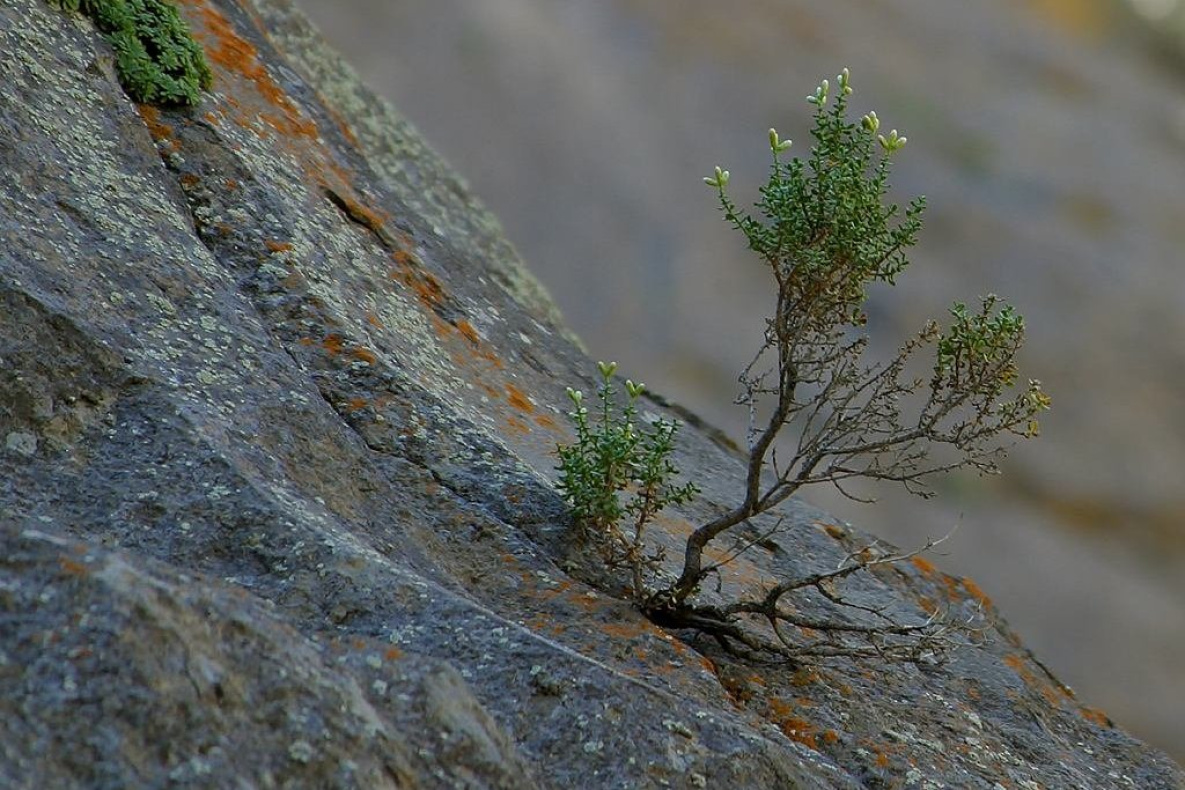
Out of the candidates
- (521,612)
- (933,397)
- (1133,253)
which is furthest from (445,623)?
(1133,253)

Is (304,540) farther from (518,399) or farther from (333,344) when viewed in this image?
(518,399)

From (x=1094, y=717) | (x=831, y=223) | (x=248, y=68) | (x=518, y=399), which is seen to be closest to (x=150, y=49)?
(x=248, y=68)

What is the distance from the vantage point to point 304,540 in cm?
388

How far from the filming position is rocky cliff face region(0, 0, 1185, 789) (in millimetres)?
3045

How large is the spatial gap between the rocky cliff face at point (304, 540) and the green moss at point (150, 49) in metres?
0.08

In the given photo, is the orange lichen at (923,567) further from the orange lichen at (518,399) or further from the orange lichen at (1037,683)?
the orange lichen at (518,399)

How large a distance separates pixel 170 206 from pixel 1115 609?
683 inches

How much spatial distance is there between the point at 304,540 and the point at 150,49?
7.81 ft

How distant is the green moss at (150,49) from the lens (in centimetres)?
533

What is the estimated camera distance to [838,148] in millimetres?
4430

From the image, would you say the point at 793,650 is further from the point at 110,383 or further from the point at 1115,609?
the point at 1115,609

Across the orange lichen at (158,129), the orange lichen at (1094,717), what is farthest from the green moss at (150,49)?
the orange lichen at (1094,717)

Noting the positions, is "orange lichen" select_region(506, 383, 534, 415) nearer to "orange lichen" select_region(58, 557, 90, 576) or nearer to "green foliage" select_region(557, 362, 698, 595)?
"green foliage" select_region(557, 362, 698, 595)

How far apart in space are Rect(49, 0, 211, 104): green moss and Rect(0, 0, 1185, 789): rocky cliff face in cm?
8
